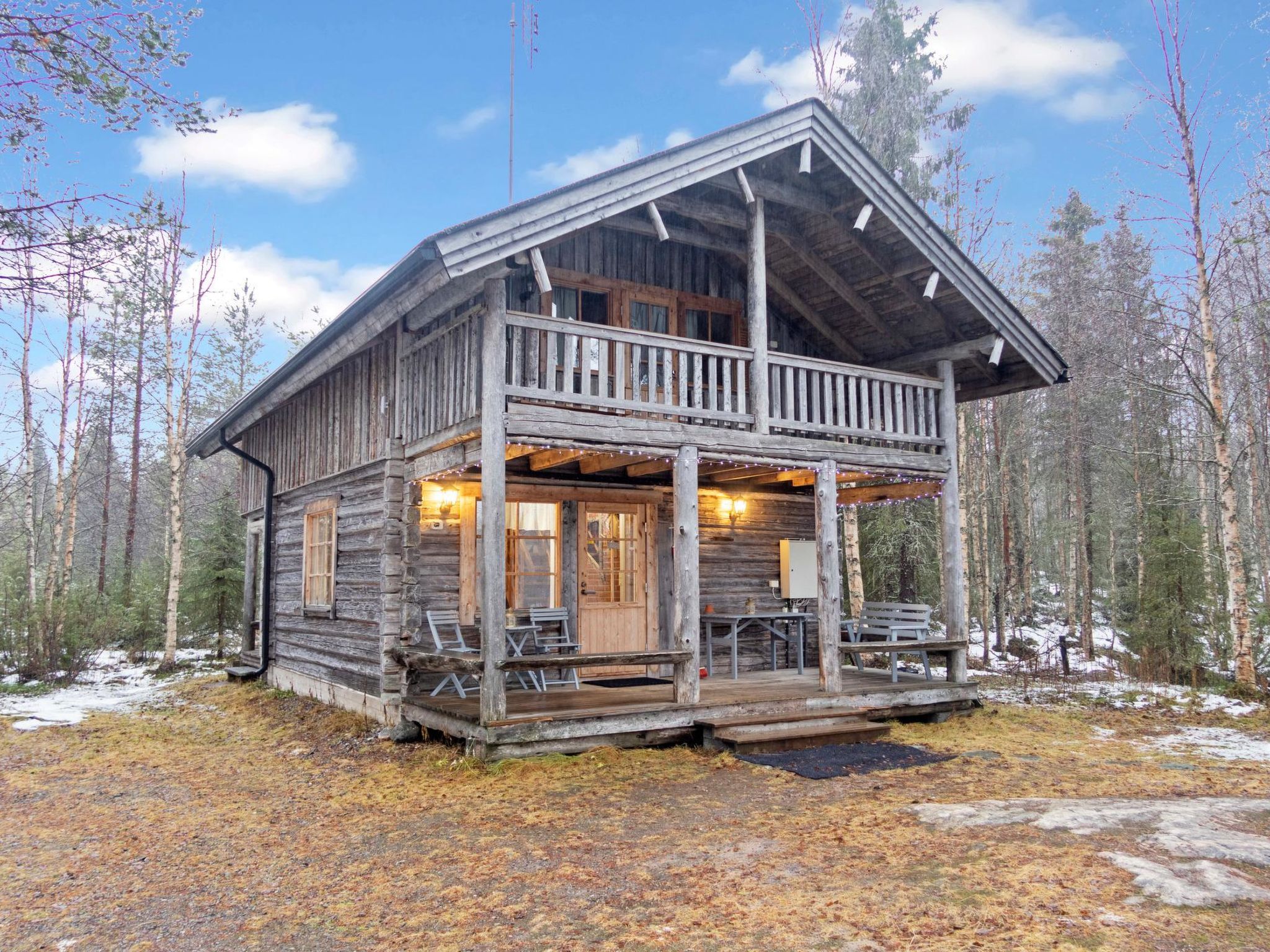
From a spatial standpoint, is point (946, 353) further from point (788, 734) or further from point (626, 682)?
point (626, 682)

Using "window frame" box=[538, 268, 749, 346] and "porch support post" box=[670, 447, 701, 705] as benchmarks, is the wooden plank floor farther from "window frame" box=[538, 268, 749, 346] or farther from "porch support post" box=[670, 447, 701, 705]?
"window frame" box=[538, 268, 749, 346]

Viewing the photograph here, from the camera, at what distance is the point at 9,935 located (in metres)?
4.16

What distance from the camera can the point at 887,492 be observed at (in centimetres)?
1164

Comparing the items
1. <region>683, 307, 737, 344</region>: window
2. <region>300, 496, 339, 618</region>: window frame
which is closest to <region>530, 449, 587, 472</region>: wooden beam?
<region>683, 307, 737, 344</region>: window

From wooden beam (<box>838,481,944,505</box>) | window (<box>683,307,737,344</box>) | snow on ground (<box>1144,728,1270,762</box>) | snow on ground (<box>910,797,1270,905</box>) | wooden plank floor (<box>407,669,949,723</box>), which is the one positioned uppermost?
window (<box>683,307,737,344</box>)

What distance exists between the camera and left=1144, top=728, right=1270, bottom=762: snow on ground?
8172mm

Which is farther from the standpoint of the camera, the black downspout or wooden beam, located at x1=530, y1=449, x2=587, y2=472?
the black downspout

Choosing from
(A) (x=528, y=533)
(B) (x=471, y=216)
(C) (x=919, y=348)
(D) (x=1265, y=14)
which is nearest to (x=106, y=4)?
(B) (x=471, y=216)

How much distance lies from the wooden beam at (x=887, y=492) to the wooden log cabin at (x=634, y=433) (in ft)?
0.17

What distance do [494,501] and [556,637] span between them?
359 centimetres

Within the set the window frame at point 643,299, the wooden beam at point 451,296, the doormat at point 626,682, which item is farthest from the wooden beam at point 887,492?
the wooden beam at point 451,296

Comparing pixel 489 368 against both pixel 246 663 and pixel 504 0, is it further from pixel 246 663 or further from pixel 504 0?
pixel 246 663

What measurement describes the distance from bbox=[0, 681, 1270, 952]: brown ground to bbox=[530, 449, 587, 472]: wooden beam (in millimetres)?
2906

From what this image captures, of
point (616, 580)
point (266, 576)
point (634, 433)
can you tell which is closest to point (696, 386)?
point (634, 433)
